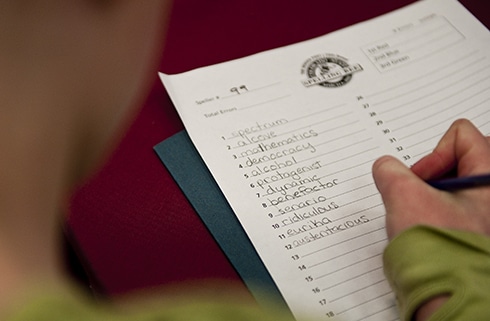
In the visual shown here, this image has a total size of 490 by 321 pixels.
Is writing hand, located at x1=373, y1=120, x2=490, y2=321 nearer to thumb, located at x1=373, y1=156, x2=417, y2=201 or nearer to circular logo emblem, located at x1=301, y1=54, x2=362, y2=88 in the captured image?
thumb, located at x1=373, y1=156, x2=417, y2=201

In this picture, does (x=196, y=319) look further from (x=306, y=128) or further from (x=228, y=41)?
(x=228, y=41)

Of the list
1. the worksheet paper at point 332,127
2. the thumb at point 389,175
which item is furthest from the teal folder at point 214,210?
the thumb at point 389,175

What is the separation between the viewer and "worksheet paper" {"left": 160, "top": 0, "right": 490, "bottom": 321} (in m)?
0.50

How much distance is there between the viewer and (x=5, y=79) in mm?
255

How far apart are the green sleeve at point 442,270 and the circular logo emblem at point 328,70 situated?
205mm

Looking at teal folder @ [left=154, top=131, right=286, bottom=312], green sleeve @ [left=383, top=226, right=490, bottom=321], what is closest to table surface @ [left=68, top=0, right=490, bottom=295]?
teal folder @ [left=154, top=131, right=286, bottom=312]

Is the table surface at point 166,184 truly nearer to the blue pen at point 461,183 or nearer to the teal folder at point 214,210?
the teal folder at point 214,210

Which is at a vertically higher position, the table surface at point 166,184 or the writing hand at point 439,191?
the table surface at point 166,184

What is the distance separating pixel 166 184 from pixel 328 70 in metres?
0.20

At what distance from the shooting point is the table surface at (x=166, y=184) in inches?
20.3

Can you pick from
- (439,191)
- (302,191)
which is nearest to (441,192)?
(439,191)

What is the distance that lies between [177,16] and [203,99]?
143 millimetres

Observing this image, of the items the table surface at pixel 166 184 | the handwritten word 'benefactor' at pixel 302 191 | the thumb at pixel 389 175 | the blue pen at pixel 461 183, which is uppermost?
the table surface at pixel 166 184

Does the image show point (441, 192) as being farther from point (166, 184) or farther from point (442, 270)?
point (166, 184)
